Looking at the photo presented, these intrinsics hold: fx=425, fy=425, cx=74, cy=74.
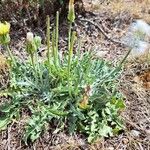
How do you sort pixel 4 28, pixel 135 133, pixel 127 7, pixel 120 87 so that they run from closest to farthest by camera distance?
pixel 4 28, pixel 135 133, pixel 120 87, pixel 127 7

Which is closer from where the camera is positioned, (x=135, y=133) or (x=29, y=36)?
(x=29, y=36)

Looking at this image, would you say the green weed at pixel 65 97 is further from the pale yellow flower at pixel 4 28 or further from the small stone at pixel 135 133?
the pale yellow flower at pixel 4 28

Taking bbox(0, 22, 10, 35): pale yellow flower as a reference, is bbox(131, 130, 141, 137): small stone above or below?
below

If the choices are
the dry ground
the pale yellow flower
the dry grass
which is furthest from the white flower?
the dry grass

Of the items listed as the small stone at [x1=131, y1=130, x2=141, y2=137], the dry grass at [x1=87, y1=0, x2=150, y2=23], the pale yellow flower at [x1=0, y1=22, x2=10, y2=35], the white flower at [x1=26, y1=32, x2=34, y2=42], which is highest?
the pale yellow flower at [x1=0, y1=22, x2=10, y2=35]

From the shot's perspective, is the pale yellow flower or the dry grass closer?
the pale yellow flower

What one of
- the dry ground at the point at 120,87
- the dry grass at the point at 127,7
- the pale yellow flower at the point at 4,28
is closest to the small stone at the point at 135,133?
the dry ground at the point at 120,87

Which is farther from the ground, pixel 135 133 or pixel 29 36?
pixel 29 36

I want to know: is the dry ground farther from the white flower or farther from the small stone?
the white flower

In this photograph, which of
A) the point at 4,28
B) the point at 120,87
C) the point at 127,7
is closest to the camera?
the point at 4,28

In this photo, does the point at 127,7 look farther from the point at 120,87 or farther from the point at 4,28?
the point at 4,28

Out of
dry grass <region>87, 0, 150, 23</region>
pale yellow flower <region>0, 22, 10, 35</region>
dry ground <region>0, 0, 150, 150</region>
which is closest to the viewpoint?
pale yellow flower <region>0, 22, 10, 35</region>

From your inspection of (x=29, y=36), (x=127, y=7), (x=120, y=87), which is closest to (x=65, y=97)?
(x=120, y=87)
